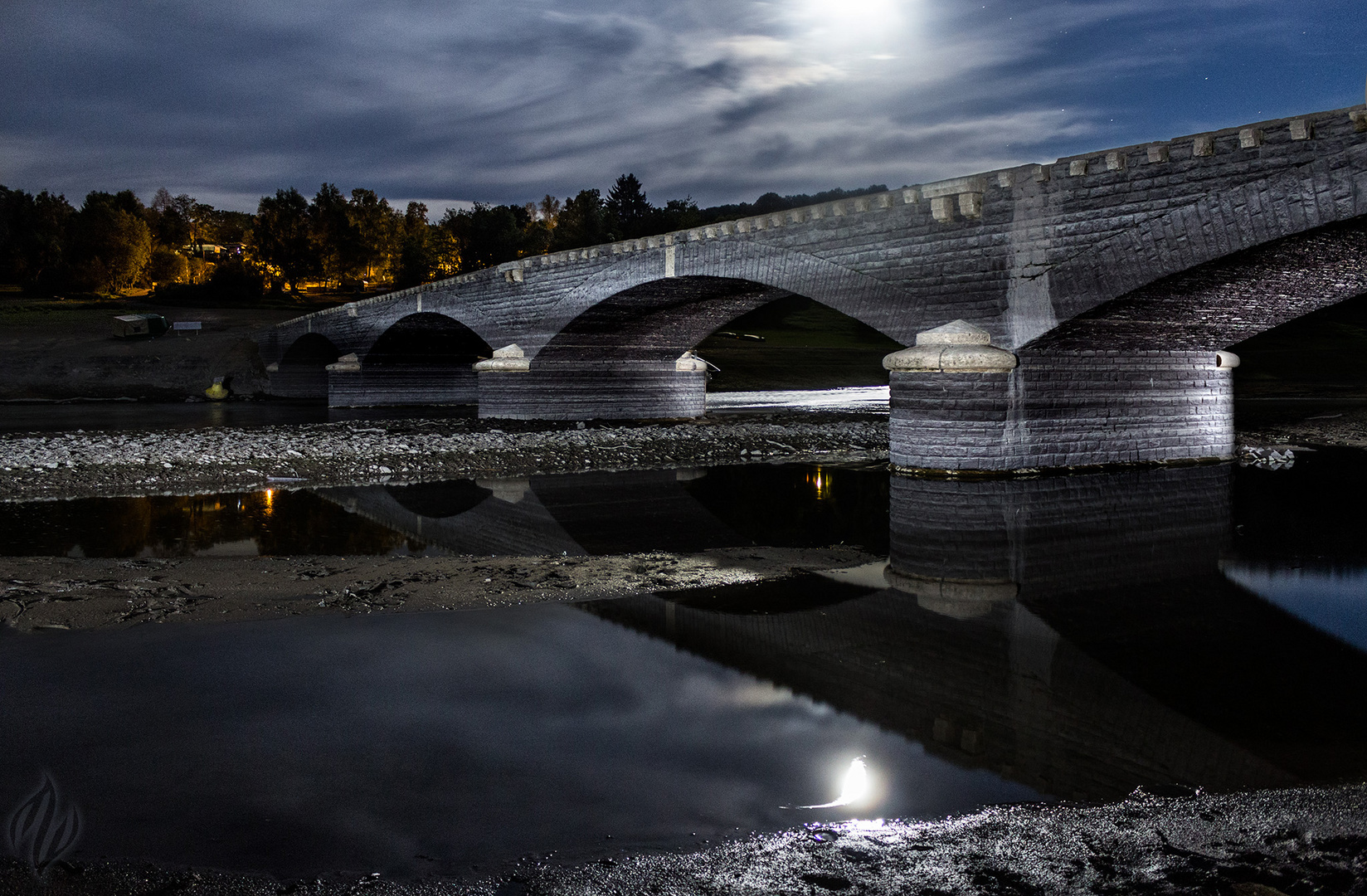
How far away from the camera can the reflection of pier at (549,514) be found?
11.5 m

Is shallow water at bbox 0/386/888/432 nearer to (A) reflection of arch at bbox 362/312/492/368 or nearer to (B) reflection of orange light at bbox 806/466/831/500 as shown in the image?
(A) reflection of arch at bbox 362/312/492/368

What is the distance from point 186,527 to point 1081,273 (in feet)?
46.6

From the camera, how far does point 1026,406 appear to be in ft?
57.3

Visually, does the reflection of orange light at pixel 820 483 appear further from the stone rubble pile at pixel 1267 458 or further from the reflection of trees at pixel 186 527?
the stone rubble pile at pixel 1267 458

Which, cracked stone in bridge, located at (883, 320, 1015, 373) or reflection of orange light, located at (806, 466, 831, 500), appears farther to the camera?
cracked stone in bridge, located at (883, 320, 1015, 373)

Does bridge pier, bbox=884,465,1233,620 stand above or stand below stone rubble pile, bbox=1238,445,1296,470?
below

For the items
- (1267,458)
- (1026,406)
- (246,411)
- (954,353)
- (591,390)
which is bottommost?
(1267,458)

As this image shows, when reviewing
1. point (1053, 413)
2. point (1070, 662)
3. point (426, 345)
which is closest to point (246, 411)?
point (426, 345)

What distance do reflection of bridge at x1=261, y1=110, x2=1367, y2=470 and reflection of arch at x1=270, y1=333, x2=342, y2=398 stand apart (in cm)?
3636

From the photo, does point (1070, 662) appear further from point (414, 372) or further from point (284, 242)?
point (284, 242)

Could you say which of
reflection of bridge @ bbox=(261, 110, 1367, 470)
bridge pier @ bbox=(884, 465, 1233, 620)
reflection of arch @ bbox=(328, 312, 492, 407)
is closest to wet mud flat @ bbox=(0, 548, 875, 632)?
bridge pier @ bbox=(884, 465, 1233, 620)

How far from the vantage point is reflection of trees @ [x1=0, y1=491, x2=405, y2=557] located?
36.0ft

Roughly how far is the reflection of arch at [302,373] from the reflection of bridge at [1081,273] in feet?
119

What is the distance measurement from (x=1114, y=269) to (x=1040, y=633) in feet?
32.4
